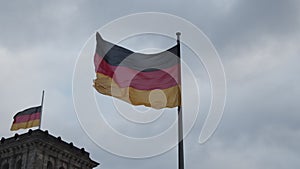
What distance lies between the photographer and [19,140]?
61.7 meters

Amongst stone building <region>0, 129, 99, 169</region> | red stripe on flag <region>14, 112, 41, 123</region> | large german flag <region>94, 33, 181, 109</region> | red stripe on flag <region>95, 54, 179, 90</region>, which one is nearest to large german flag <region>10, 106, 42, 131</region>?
red stripe on flag <region>14, 112, 41, 123</region>

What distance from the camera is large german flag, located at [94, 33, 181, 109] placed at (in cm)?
2312

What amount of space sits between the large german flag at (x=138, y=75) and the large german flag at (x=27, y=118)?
38.4 meters

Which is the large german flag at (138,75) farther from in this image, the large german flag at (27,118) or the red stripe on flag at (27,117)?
the red stripe on flag at (27,117)

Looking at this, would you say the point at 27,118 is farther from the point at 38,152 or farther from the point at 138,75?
the point at 138,75

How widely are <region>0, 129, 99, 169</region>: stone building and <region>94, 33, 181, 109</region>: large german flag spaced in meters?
38.2

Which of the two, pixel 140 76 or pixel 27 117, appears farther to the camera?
pixel 27 117

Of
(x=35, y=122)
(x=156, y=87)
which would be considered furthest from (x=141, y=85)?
(x=35, y=122)

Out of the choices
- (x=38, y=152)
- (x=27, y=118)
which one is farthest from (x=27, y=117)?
(x=38, y=152)

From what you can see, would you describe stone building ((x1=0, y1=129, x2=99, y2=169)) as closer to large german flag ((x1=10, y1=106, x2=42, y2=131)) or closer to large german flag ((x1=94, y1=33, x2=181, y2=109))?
large german flag ((x1=10, y1=106, x2=42, y2=131))

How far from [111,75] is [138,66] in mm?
1472

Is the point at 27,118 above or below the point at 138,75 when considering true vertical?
above

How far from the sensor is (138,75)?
24312mm

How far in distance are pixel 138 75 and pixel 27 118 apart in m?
40.7
